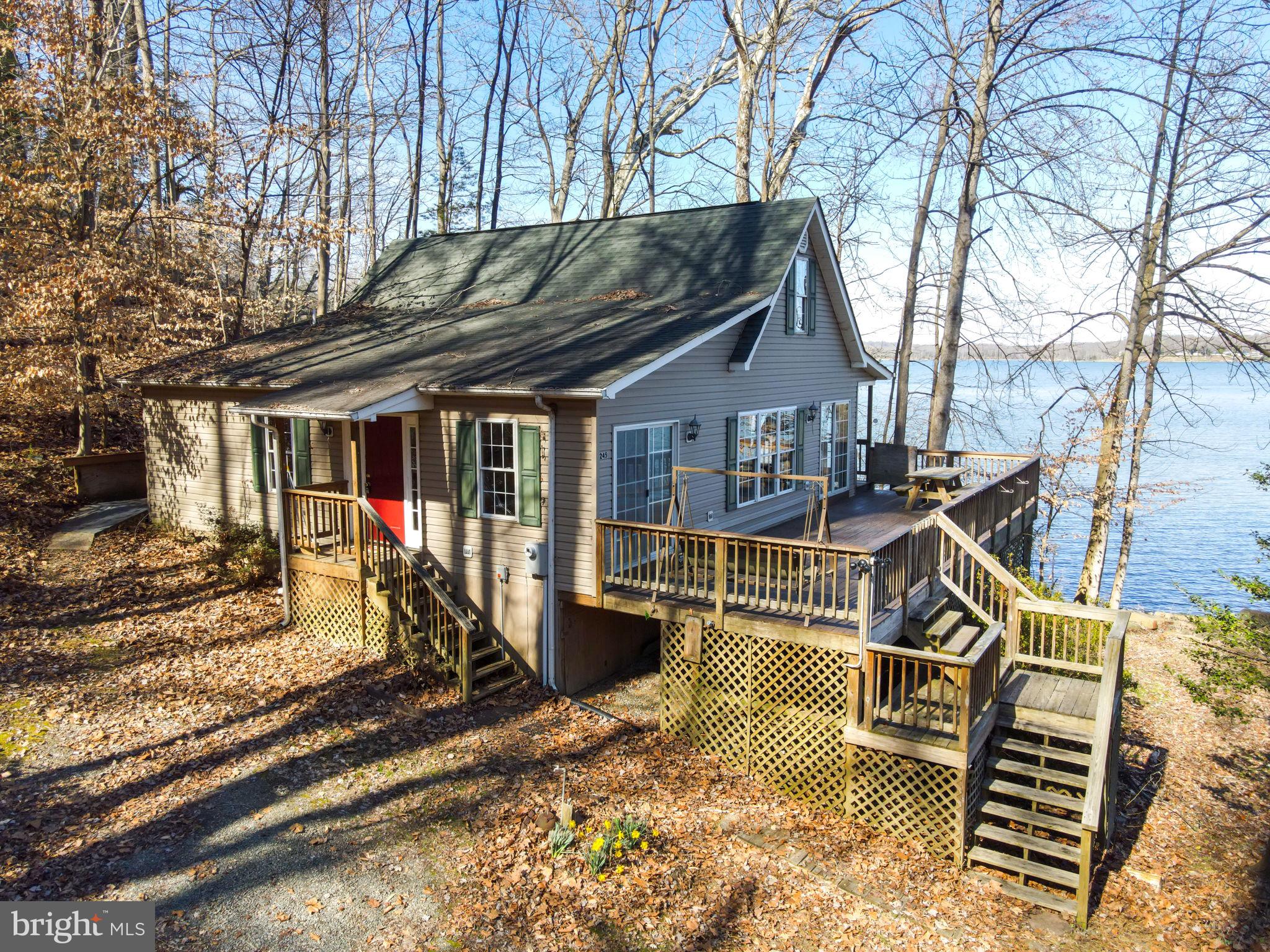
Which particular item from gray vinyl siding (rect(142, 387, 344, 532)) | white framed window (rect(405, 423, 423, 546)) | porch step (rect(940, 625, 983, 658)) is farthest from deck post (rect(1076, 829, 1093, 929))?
gray vinyl siding (rect(142, 387, 344, 532))

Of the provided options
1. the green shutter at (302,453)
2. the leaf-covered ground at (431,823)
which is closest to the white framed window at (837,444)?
the leaf-covered ground at (431,823)

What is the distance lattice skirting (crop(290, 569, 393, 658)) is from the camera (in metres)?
11.6

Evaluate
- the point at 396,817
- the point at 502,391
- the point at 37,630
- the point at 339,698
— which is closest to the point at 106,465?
the point at 37,630

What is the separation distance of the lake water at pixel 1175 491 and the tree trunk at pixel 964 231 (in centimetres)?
91

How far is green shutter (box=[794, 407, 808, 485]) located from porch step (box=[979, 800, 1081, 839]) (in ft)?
26.3

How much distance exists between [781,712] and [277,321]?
2231 centimetres

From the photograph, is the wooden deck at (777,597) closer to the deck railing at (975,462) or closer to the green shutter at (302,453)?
the deck railing at (975,462)

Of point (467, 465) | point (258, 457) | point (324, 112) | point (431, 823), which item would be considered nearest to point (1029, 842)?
point (431, 823)

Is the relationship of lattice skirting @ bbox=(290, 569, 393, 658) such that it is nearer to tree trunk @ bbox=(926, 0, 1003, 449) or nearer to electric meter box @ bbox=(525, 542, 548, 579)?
electric meter box @ bbox=(525, 542, 548, 579)

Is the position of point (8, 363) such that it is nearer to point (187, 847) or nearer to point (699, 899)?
point (187, 847)

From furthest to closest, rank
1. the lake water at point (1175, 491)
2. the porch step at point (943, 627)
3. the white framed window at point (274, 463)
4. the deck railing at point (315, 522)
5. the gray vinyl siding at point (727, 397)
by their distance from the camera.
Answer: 1. the lake water at point (1175, 491)
2. the white framed window at point (274, 463)
3. the deck railing at point (315, 522)
4. the gray vinyl siding at point (727, 397)
5. the porch step at point (943, 627)

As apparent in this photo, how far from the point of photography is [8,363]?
1511 centimetres

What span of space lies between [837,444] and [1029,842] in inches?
419

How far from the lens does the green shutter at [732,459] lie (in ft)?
43.7
